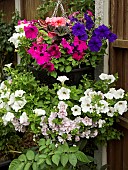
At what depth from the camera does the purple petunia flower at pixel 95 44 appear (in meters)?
2.02

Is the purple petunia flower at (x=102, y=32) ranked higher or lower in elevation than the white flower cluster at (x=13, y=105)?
higher

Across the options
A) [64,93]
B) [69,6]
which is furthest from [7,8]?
[64,93]

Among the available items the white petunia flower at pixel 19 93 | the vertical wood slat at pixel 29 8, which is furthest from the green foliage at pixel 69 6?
the white petunia flower at pixel 19 93

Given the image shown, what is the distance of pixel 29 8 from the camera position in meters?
3.66

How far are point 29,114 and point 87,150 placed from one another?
0.56m

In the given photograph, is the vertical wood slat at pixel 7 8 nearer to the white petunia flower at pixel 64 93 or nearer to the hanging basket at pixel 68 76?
the hanging basket at pixel 68 76

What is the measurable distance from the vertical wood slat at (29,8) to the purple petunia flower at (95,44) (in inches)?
Answer: 59.0

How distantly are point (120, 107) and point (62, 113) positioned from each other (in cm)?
34

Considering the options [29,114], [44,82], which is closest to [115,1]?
[44,82]

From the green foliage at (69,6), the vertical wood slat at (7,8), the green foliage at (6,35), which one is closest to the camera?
the green foliage at (69,6)

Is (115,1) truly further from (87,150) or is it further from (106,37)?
(87,150)

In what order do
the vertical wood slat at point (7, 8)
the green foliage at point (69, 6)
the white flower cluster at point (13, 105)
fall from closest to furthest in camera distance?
the white flower cluster at point (13, 105) < the green foliage at point (69, 6) < the vertical wood slat at point (7, 8)

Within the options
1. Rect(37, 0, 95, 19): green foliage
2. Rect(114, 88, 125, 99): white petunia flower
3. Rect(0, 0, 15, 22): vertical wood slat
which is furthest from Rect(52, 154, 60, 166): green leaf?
Rect(0, 0, 15, 22): vertical wood slat

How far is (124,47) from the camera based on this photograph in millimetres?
2016
